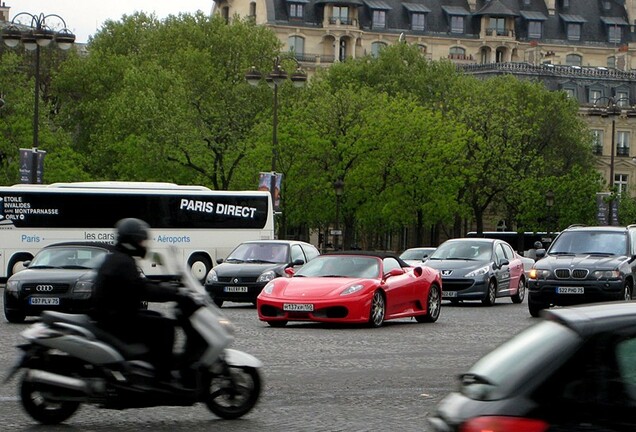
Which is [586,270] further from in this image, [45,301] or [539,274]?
[45,301]

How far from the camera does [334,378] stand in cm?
1722

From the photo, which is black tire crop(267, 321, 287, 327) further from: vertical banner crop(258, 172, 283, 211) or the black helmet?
vertical banner crop(258, 172, 283, 211)

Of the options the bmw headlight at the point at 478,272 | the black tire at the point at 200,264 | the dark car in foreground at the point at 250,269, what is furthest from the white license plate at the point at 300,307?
the black tire at the point at 200,264

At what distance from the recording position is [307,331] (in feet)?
82.9

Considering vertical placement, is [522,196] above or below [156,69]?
below

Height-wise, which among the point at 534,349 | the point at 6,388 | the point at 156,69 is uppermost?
the point at 156,69

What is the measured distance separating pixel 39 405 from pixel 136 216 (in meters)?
39.3

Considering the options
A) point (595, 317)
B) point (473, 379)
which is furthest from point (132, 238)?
point (595, 317)

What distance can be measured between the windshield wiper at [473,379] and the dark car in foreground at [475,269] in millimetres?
26640

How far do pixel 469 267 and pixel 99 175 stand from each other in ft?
190

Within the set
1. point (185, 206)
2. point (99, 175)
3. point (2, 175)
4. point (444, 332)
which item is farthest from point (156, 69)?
point (444, 332)

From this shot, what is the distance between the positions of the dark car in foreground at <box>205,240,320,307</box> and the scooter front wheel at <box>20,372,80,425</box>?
20.1 meters

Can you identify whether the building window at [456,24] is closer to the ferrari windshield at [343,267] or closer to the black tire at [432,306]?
the black tire at [432,306]

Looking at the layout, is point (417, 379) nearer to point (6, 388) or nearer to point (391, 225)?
point (6, 388)
